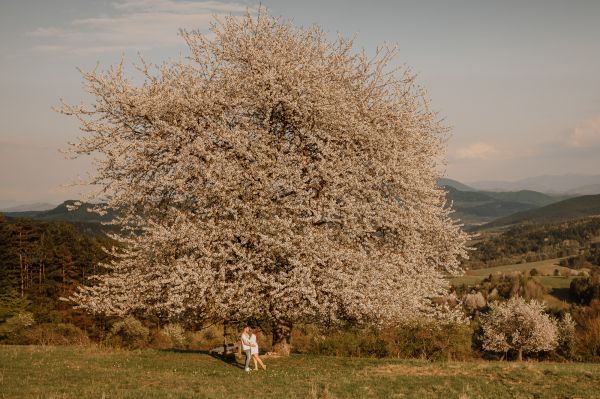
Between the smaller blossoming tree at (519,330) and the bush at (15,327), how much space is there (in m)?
68.1

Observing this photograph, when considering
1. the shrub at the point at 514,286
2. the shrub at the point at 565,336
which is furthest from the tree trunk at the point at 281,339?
the shrub at the point at 514,286

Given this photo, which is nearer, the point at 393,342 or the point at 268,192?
the point at 268,192

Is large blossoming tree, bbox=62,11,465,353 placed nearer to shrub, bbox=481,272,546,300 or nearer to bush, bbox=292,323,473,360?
bush, bbox=292,323,473,360

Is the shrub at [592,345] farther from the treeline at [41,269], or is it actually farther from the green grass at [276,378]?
the treeline at [41,269]

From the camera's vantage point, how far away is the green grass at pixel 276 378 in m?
15.7

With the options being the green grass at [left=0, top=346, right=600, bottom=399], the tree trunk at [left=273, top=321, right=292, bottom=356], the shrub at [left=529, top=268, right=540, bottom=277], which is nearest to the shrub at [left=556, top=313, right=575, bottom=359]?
the green grass at [left=0, top=346, right=600, bottom=399]

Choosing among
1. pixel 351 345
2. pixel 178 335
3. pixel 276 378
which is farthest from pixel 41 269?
pixel 276 378

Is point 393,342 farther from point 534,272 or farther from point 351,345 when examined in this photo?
point 534,272

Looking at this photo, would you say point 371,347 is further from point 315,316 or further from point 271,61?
point 271,61

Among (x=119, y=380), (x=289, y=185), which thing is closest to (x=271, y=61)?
(x=289, y=185)

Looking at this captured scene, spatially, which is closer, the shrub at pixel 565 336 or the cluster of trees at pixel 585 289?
the shrub at pixel 565 336

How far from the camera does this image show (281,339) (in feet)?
74.3

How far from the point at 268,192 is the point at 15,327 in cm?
5173

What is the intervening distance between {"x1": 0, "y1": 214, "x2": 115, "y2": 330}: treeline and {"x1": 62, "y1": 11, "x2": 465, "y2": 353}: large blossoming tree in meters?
55.4
